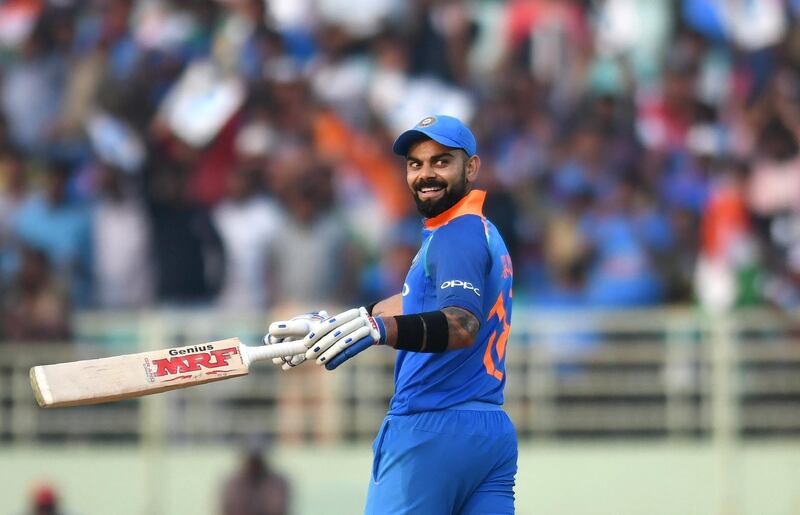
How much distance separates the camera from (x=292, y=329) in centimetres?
592

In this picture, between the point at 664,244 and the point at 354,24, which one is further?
the point at 354,24

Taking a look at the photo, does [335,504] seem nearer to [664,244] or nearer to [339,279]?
[339,279]

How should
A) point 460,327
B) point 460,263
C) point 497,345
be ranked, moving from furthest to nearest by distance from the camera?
point 497,345, point 460,263, point 460,327

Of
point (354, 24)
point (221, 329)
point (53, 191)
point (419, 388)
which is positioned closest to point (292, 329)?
point (419, 388)

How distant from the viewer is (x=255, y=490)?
39.4 ft

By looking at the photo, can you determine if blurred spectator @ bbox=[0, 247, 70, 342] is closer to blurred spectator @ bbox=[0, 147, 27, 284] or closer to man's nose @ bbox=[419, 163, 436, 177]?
blurred spectator @ bbox=[0, 147, 27, 284]

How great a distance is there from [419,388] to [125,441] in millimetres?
6845

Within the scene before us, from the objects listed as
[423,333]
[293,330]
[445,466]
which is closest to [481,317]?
[423,333]

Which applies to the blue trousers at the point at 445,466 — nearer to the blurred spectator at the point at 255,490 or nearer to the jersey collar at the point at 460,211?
the jersey collar at the point at 460,211

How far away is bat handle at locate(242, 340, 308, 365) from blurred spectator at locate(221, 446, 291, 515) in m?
5.99

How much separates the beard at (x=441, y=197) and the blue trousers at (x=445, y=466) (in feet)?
2.66

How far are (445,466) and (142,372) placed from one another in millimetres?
1241

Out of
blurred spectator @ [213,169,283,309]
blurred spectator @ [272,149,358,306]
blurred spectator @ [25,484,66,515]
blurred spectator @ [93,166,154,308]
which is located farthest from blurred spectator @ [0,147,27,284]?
blurred spectator @ [272,149,358,306]

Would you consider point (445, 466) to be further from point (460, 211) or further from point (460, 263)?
point (460, 211)
